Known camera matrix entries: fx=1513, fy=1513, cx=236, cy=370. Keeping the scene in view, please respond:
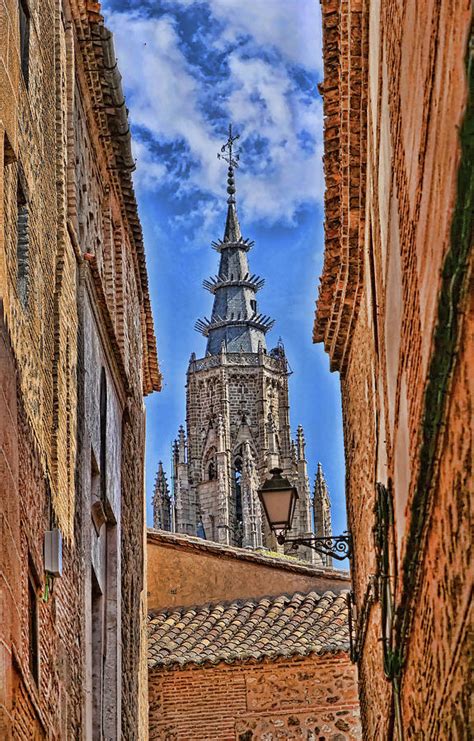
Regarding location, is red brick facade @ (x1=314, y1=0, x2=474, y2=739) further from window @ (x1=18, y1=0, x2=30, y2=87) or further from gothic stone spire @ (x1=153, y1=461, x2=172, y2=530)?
gothic stone spire @ (x1=153, y1=461, x2=172, y2=530)

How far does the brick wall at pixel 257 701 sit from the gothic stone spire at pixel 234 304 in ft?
250

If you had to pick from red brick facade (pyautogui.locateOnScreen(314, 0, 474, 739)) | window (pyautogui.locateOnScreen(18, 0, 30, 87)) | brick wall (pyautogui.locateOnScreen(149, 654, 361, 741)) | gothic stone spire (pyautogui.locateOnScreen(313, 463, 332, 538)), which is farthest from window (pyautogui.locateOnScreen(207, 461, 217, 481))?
window (pyautogui.locateOnScreen(18, 0, 30, 87))

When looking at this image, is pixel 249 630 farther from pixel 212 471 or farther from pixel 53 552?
pixel 212 471

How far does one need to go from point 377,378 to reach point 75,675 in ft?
12.8

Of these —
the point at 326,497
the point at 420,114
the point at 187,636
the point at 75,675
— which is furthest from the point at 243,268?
the point at 420,114

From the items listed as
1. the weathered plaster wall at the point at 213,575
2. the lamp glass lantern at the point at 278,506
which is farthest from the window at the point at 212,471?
the lamp glass lantern at the point at 278,506

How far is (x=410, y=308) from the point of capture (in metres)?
6.98

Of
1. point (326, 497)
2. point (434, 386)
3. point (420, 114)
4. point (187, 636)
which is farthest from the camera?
point (326, 497)

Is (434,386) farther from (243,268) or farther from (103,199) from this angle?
(243,268)

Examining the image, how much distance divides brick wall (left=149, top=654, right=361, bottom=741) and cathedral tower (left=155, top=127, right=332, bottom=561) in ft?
216

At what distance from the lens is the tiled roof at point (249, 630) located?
21.4 m

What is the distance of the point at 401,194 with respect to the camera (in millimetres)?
7395

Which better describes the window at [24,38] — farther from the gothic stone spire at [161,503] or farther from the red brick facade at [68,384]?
the gothic stone spire at [161,503]

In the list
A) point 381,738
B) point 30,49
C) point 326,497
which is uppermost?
point 326,497
